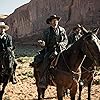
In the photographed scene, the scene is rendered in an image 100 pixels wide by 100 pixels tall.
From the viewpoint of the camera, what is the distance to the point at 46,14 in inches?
2849

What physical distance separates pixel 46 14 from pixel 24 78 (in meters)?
57.4

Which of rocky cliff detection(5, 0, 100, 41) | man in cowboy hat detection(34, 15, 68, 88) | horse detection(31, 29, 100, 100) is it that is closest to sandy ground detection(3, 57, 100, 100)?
man in cowboy hat detection(34, 15, 68, 88)

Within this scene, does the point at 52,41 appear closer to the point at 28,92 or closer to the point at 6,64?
the point at 6,64

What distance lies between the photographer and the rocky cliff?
60062 mm

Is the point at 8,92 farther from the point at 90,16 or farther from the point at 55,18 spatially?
the point at 90,16

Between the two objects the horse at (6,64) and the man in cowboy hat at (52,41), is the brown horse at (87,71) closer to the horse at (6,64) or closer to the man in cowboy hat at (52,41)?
the man in cowboy hat at (52,41)

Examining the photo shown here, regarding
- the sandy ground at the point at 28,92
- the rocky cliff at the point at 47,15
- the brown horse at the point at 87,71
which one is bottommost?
the sandy ground at the point at 28,92

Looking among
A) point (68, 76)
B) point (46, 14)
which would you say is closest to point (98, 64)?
point (68, 76)

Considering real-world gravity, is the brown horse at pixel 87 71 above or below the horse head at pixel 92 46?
below

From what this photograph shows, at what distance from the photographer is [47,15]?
72.1m

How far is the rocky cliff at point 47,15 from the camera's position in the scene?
197 ft

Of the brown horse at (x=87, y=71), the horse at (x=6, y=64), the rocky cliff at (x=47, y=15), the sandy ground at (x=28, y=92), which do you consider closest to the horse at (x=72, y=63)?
the brown horse at (x=87, y=71)

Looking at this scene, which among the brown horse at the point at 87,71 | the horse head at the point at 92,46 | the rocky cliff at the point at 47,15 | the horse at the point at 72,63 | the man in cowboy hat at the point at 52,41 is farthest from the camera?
the rocky cliff at the point at 47,15

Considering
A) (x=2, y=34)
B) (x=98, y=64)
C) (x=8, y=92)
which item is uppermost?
(x=2, y=34)
